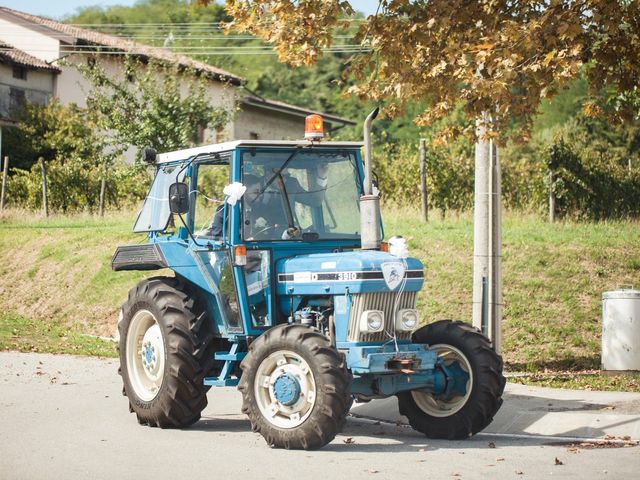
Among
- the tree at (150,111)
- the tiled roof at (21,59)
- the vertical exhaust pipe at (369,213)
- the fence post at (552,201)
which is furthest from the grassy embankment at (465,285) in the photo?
the tiled roof at (21,59)

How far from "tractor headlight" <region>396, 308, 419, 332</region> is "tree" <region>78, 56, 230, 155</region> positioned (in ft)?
76.3

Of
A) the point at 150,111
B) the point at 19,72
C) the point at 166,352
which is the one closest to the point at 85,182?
the point at 150,111

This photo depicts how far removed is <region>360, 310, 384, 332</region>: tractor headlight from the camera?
33.3 ft

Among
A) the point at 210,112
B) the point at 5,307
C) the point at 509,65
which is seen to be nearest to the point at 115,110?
the point at 210,112

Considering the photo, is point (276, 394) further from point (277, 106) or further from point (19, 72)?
point (277, 106)

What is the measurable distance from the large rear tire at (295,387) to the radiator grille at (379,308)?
58cm

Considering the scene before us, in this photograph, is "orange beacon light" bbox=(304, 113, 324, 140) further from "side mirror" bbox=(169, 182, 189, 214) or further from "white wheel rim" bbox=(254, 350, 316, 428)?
"white wheel rim" bbox=(254, 350, 316, 428)

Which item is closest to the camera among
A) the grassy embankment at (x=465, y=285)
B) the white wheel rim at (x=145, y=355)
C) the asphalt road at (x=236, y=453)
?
the asphalt road at (x=236, y=453)

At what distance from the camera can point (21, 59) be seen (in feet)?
178

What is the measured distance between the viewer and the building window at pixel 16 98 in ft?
179

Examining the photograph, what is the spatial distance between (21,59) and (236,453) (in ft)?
156

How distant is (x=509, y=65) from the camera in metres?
12.4

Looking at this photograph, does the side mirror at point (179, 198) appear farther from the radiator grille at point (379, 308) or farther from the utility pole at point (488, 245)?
the utility pole at point (488, 245)

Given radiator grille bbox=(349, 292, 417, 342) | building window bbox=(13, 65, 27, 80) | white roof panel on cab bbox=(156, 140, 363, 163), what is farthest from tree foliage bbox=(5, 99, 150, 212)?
radiator grille bbox=(349, 292, 417, 342)
